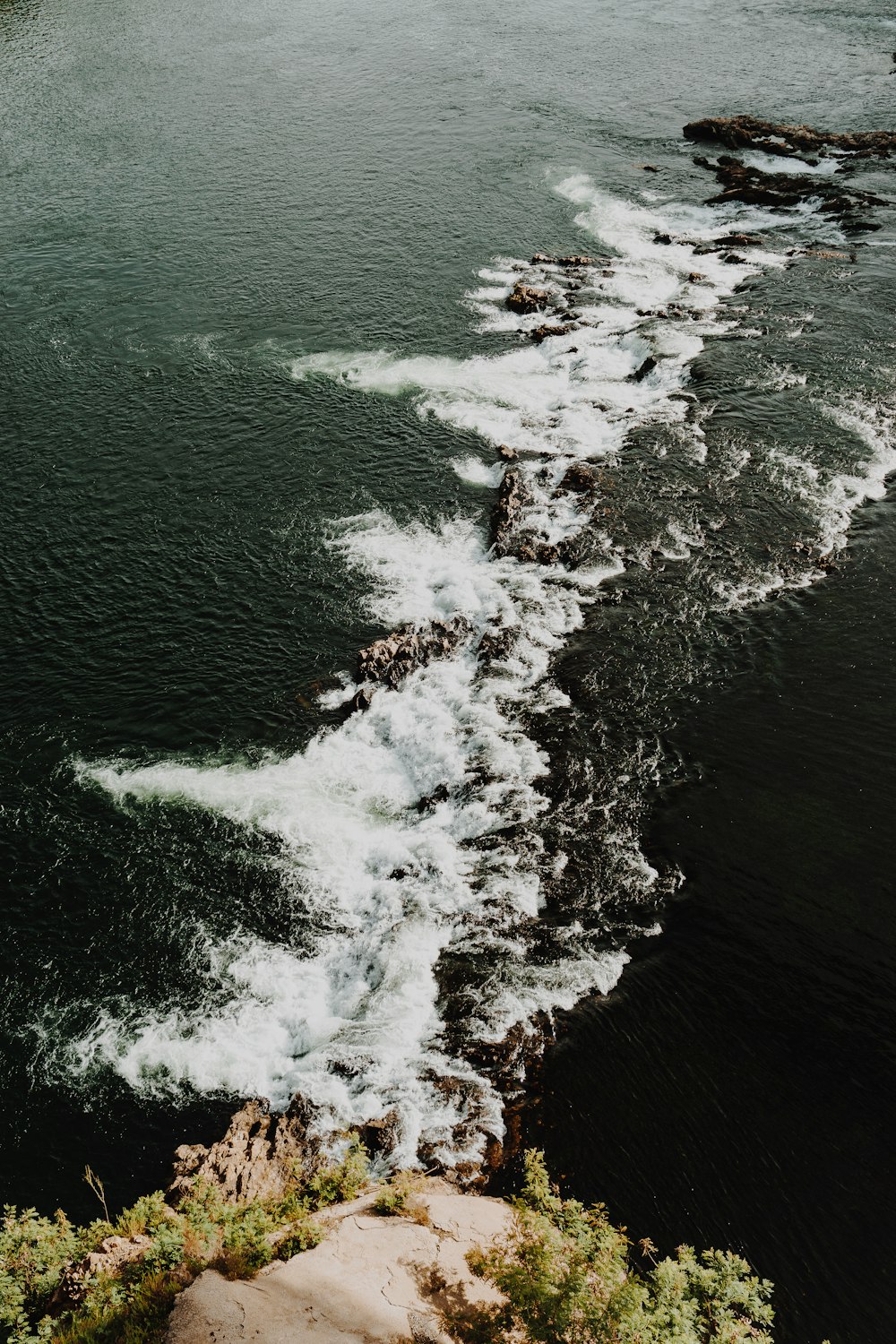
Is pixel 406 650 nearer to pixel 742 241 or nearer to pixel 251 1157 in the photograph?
pixel 251 1157

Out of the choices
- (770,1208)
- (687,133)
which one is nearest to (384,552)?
(770,1208)

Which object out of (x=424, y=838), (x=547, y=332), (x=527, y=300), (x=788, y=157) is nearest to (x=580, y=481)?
(x=547, y=332)

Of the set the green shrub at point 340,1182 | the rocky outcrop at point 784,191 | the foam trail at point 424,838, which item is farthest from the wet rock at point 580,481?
the rocky outcrop at point 784,191

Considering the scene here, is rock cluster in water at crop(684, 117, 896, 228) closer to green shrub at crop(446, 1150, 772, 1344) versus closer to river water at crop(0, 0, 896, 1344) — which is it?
river water at crop(0, 0, 896, 1344)

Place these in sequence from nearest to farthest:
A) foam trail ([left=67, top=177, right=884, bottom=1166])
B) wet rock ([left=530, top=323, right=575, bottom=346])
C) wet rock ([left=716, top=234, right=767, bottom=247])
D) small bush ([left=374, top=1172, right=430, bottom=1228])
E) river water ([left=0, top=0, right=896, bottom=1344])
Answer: small bush ([left=374, top=1172, right=430, bottom=1228]) → river water ([left=0, top=0, right=896, bottom=1344]) → foam trail ([left=67, top=177, right=884, bottom=1166]) → wet rock ([left=530, top=323, right=575, bottom=346]) → wet rock ([left=716, top=234, right=767, bottom=247])

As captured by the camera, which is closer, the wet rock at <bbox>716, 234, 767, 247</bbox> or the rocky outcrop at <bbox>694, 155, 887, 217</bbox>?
the wet rock at <bbox>716, 234, 767, 247</bbox>

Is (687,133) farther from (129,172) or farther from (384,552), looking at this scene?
(384,552)

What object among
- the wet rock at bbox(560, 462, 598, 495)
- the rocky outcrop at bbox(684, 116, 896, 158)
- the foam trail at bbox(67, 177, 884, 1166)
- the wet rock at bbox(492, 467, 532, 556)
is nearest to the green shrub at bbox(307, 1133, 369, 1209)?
the foam trail at bbox(67, 177, 884, 1166)
